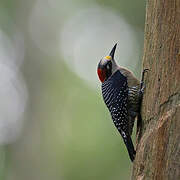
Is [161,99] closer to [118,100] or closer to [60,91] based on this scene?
[118,100]

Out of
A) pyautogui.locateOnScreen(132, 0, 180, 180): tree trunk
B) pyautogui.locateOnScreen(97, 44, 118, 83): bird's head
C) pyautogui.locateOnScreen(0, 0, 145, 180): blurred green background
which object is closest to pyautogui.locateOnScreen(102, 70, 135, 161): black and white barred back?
pyautogui.locateOnScreen(97, 44, 118, 83): bird's head

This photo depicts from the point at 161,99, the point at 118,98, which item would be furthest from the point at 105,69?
the point at 161,99

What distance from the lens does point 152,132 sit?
3859mm

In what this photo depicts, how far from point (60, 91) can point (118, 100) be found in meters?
9.55

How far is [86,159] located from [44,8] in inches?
172

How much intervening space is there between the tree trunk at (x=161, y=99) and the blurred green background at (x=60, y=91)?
6916 mm

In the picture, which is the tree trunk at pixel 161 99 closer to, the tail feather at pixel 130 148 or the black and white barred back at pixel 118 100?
the tail feather at pixel 130 148

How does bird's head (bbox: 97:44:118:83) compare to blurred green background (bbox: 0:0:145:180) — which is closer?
bird's head (bbox: 97:44:118:83)

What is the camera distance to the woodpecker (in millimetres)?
4516

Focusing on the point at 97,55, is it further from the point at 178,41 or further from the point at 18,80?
the point at 178,41

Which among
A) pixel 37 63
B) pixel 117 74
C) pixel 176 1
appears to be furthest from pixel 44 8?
pixel 176 1

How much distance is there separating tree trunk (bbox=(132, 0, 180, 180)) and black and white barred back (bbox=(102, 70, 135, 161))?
467mm

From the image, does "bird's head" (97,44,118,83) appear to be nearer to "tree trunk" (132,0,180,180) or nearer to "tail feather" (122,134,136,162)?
"tail feather" (122,134,136,162)

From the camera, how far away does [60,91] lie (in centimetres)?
1429
